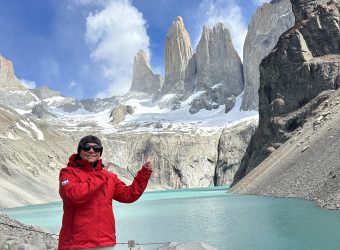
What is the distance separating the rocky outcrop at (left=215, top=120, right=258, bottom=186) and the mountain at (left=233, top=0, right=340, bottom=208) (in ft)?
198

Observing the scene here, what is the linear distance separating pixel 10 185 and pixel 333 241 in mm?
60068

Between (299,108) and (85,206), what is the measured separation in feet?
211

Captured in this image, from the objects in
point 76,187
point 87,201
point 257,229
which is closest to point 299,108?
point 257,229

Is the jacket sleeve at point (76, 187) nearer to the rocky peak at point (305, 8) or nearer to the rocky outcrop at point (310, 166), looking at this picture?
the rocky outcrop at point (310, 166)

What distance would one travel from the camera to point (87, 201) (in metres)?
5.97

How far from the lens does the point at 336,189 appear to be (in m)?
29.7

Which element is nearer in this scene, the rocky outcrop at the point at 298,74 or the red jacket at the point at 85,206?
the red jacket at the point at 85,206

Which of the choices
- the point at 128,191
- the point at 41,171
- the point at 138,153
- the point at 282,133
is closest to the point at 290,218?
the point at 128,191

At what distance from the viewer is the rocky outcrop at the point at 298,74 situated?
64.9 meters

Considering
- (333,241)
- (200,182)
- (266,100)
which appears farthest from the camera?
(200,182)

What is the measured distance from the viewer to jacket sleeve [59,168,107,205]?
5.77m

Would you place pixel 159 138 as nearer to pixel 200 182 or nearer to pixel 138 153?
pixel 138 153

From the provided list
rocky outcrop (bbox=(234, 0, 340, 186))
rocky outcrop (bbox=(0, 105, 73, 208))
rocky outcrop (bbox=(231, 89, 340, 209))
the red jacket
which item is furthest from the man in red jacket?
rocky outcrop (bbox=(234, 0, 340, 186))

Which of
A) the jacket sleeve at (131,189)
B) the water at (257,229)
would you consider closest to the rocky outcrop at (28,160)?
the water at (257,229)
